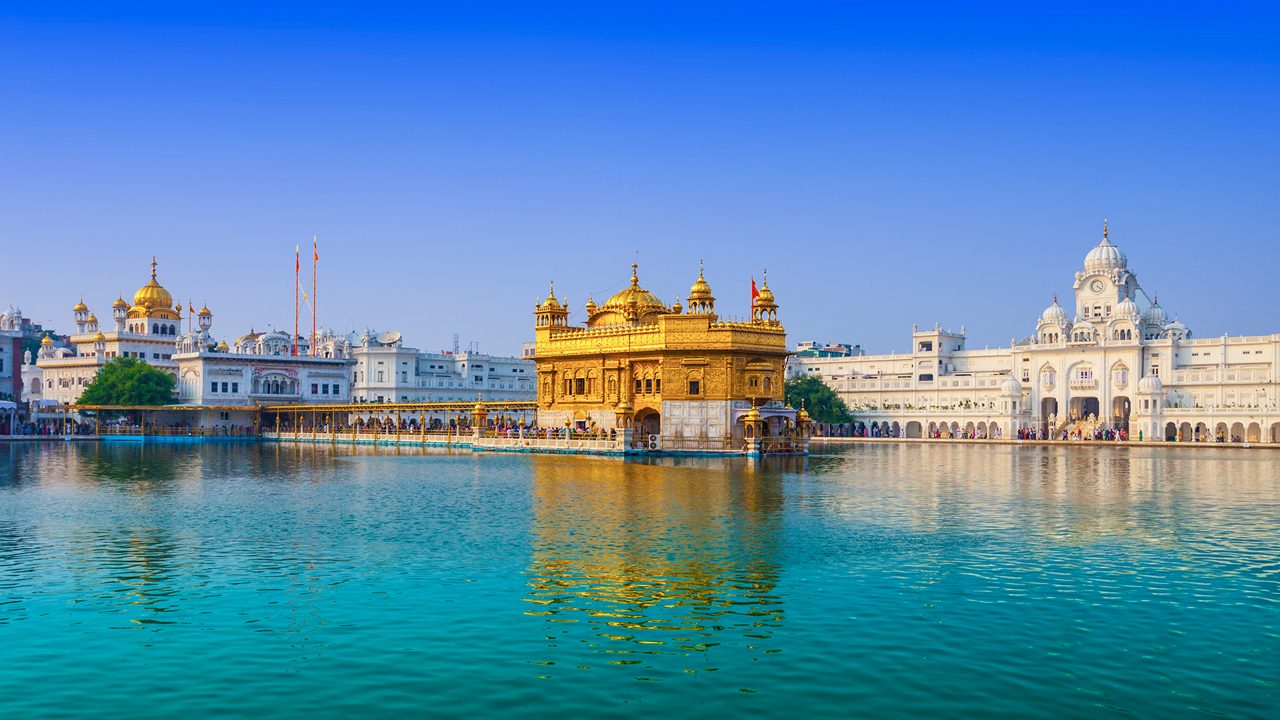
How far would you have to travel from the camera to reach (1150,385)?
10112cm

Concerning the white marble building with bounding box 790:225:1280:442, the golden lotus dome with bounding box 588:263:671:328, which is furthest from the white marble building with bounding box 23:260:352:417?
the white marble building with bounding box 790:225:1280:442

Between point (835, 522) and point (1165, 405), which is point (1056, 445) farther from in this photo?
point (835, 522)

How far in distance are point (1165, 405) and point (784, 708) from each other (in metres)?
103

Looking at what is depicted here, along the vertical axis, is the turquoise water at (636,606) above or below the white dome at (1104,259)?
below

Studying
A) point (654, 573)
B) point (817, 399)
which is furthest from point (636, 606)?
point (817, 399)

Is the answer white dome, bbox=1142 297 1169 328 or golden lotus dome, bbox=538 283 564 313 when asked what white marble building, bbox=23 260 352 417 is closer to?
golden lotus dome, bbox=538 283 564 313

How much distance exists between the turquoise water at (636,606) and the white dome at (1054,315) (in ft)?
275

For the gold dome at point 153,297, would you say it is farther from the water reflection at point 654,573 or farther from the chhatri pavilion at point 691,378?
the water reflection at point 654,573

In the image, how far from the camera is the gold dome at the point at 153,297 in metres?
110

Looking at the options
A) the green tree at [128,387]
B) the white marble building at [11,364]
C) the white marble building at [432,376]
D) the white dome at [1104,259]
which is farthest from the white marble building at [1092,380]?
the white marble building at [11,364]

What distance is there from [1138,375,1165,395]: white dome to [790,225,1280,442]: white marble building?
4.3 inches

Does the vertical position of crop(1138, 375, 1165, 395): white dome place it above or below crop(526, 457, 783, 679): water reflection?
above

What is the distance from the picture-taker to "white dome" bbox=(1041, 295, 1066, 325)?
115562mm

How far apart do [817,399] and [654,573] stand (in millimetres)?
98237
